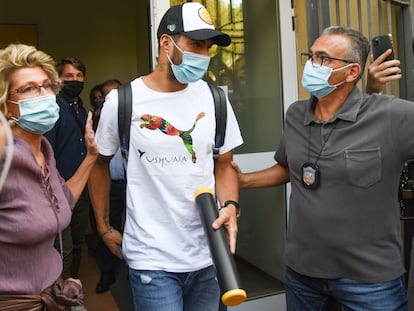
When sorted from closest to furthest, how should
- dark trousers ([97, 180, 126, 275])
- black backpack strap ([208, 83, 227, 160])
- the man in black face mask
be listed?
1. black backpack strap ([208, 83, 227, 160])
2. the man in black face mask
3. dark trousers ([97, 180, 126, 275])

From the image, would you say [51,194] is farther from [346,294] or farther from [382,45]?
[382,45]

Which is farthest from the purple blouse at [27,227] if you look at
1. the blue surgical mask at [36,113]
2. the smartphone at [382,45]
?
the smartphone at [382,45]

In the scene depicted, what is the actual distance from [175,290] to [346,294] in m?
0.71

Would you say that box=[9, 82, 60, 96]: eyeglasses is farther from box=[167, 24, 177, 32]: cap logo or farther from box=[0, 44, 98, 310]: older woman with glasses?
box=[167, 24, 177, 32]: cap logo

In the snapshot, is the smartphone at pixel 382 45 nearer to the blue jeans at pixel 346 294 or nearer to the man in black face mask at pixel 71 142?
the blue jeans at pixel 346 294

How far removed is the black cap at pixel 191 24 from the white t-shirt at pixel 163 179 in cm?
26

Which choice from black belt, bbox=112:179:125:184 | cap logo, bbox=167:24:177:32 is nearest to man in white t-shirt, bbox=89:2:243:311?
cap logo, bbox=167:24:177:32

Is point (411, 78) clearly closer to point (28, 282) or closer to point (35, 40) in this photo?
point (28, 282)

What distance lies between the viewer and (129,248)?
1795mm

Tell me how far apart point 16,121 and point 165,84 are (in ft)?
1.98

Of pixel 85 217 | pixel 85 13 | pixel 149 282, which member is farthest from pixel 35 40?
pixel 149 282

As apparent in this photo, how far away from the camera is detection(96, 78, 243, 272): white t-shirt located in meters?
1.74

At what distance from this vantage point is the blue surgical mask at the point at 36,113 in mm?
1694

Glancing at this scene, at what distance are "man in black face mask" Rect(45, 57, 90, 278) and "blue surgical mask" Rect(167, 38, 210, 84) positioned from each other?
1636 millimetres
